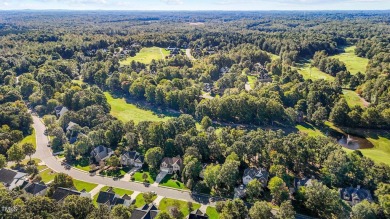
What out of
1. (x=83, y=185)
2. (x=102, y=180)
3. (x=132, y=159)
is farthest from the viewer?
(x=132, y=159)


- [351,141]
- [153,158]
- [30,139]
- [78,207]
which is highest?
[78,207]

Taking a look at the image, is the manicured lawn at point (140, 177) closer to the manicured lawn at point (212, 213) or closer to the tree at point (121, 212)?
the manicured lawn at point (212, 213)

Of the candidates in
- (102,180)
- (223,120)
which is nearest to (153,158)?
(102,180)

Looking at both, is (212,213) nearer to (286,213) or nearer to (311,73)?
(286,213)

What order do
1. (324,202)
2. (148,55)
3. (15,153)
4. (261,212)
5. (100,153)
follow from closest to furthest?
(261,212)
(324,202)
(15,153)
(100,153)
(148,55)

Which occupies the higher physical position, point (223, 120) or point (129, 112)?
point (223, 120)

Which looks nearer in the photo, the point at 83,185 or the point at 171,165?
the point at 83,185

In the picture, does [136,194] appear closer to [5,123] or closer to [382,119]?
[5,123]
